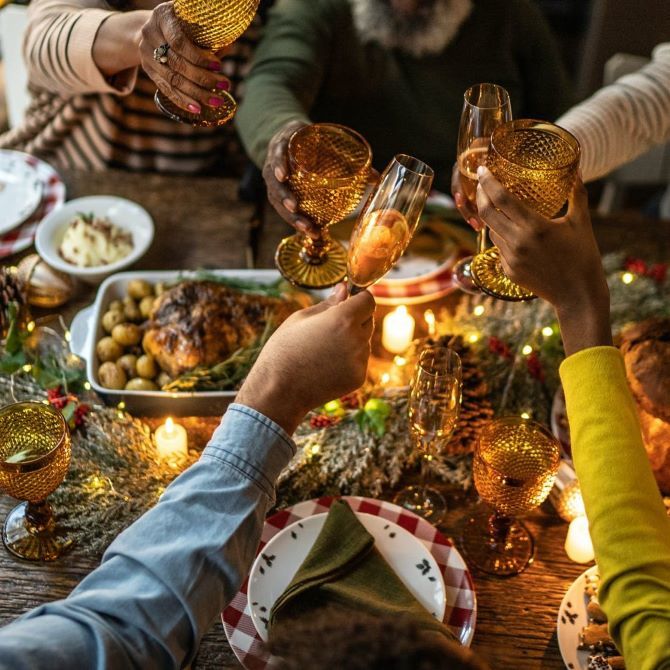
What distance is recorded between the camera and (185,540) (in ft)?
2.71

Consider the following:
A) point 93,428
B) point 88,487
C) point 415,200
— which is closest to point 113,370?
point 93,428

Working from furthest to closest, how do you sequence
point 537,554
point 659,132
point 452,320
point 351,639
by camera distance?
point 659,132 → point 452,320 → point 537,554 → point 351,639

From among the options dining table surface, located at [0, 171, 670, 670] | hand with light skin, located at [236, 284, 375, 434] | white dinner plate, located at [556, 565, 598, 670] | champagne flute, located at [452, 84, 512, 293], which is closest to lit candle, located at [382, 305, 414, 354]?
dining table surface, located at [0, 171, 670, 670]

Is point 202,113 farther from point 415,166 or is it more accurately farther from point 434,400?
point 434,400

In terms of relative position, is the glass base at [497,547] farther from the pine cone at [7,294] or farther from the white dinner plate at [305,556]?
the pine cone at [7,294]

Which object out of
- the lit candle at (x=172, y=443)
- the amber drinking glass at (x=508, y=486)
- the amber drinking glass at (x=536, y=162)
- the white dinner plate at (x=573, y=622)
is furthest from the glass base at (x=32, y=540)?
the amber drinking glass at (x=536, y=162)

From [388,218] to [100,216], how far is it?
0.93 meters

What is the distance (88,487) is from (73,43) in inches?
35.4

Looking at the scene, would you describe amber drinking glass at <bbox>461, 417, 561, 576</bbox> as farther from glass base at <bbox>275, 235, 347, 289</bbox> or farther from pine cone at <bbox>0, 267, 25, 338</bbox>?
pine cone at <bbox>0, 267, 25, 338</bbox>

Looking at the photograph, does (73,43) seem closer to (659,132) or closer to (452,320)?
(452,320)

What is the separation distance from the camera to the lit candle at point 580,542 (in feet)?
3.76

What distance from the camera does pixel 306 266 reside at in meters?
1.40

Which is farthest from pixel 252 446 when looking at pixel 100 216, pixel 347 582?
pixel 100 216

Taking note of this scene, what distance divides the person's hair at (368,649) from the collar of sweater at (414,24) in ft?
5.47
